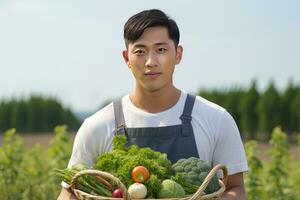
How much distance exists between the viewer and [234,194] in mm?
3301

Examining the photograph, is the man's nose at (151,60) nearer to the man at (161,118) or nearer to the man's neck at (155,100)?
the man at (161,118)

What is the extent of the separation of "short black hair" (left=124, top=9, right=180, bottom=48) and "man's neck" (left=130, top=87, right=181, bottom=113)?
0.93 feet

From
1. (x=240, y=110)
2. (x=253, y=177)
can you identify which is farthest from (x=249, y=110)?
(x=253, y=177)

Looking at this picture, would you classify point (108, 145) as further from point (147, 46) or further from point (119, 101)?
point (147, 46)

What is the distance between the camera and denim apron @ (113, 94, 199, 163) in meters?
3.39

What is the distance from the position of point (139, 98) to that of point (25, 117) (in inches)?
908

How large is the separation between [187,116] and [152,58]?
1.43ft

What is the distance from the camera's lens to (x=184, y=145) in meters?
3.40

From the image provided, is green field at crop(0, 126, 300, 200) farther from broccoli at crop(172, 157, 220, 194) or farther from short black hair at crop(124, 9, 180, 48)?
broccoli at crop(172, 157, 220, 194)

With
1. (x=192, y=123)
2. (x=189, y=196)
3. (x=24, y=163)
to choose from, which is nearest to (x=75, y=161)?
(x=192, y=123)

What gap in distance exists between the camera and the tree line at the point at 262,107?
22906 mm

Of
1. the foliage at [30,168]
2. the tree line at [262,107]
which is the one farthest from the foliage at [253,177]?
the tree line at [262,107]

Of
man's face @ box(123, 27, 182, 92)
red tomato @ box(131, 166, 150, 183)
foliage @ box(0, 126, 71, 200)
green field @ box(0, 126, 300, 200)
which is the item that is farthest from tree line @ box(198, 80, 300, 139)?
red tomato @ box(131, 166, 150, 183)

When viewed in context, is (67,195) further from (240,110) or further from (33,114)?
(33,114)
